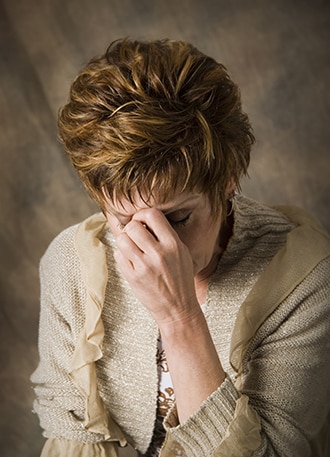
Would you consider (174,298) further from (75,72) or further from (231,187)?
(75,72)

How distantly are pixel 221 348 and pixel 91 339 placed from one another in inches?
10.0

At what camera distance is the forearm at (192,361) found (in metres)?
1.35

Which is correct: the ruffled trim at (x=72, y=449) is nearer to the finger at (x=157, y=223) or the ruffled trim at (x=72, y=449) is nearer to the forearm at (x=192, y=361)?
the forearm at (x=192, y=361)

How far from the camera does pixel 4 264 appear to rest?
2.16m

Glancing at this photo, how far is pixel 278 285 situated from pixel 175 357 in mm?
252

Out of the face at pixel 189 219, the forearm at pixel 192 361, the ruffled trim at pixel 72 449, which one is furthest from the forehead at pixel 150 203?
the ruffled trim at pixel 72 449

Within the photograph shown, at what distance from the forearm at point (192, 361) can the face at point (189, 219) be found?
0.41 ft

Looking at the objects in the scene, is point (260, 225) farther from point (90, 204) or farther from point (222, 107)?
point (90, 204)

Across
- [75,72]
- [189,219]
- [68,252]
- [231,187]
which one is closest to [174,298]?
[189,219]

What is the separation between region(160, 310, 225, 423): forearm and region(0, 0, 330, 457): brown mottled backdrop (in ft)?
2.84

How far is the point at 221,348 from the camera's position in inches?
60.3

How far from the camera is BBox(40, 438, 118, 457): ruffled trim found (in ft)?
5.10

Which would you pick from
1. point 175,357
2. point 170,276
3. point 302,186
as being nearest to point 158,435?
point 175,357

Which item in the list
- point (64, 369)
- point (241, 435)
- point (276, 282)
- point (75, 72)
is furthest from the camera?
point (75, 72)
